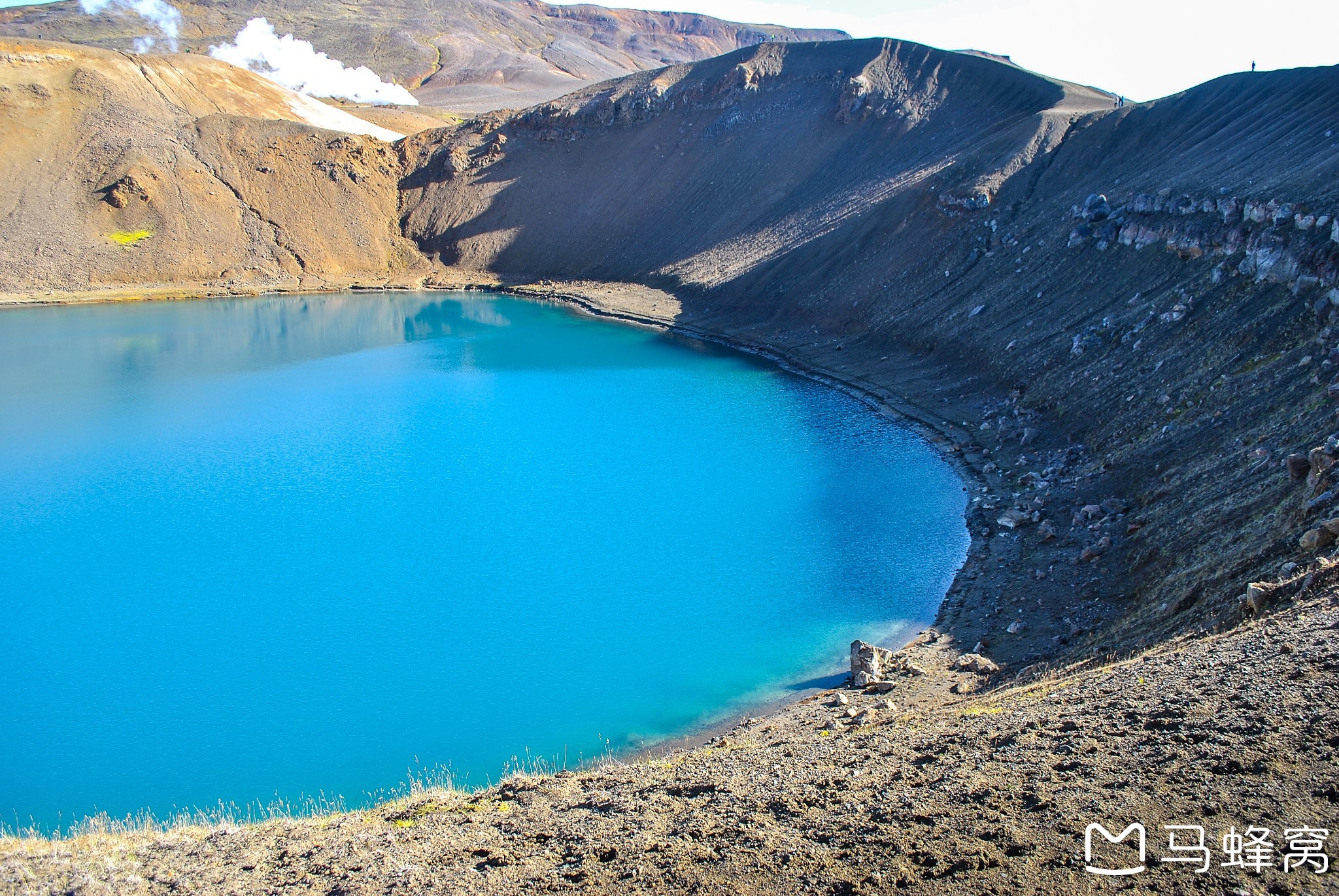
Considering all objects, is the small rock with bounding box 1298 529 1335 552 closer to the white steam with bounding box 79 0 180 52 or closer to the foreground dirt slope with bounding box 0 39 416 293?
the foreground dirt slope with bounding box 0 39 416 293

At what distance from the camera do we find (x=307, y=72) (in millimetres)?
129000

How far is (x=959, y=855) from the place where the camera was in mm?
8750

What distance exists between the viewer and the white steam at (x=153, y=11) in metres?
161

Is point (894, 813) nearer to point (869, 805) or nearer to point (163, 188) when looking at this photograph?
point (869, 805)

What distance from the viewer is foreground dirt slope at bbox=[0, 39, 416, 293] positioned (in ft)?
228

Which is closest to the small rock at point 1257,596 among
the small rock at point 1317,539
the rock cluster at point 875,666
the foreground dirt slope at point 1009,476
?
the foreground dirt slope at point 1009,476

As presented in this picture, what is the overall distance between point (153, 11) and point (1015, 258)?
177 metres

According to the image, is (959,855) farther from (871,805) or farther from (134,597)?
(134,597)

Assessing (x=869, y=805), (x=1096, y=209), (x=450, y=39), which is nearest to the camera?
(x=869, y=805)

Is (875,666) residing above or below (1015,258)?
below

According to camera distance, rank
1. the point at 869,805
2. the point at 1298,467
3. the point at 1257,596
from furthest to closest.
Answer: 1. the point at 1298,467
2. the point at 1257,596
3. the point at 869,805

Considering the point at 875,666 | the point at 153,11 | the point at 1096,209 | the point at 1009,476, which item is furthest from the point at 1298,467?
the point at 153,11

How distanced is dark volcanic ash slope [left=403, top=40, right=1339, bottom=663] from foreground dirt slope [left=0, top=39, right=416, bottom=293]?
17.3ft

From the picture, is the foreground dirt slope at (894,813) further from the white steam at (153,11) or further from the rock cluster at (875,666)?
the white steam at (153,11)
